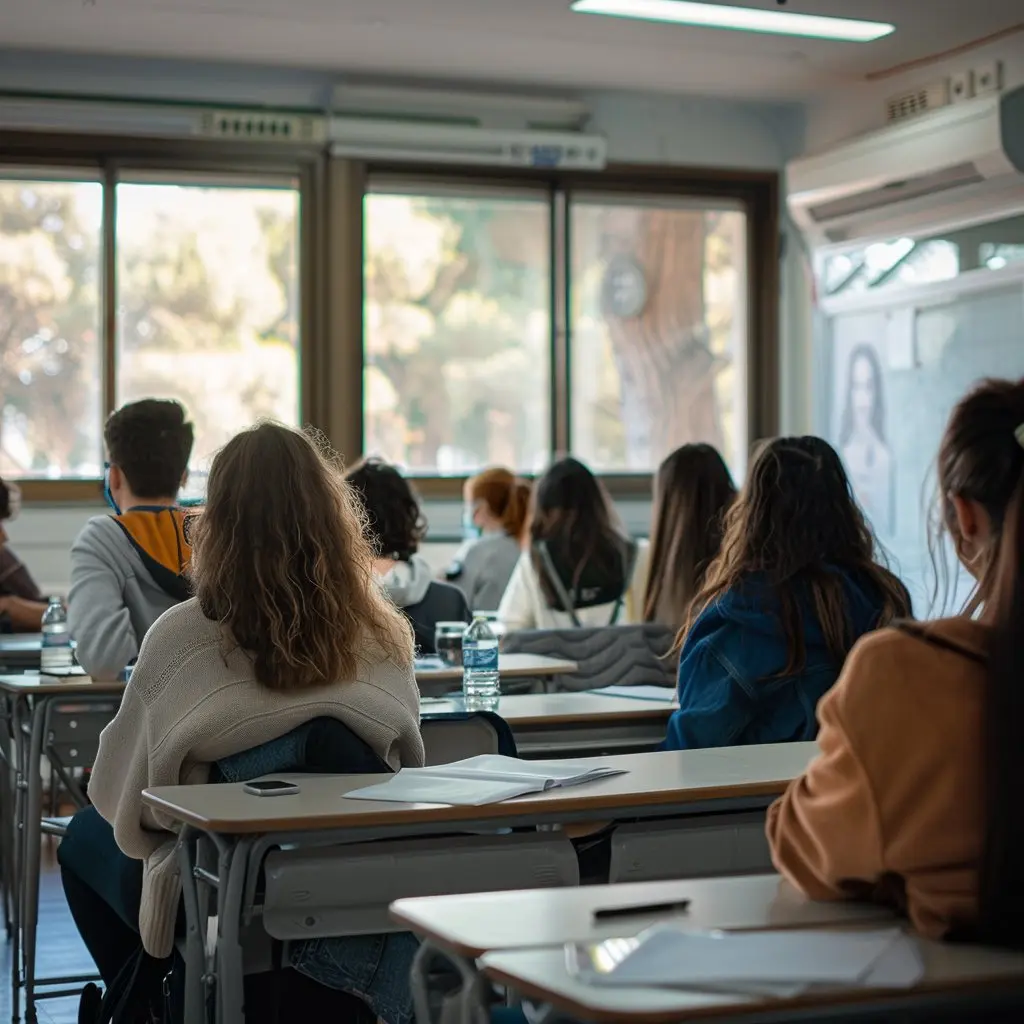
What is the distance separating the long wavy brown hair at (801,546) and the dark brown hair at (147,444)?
4.64ft

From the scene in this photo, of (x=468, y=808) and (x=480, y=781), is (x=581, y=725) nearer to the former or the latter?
(x=480, y=781)

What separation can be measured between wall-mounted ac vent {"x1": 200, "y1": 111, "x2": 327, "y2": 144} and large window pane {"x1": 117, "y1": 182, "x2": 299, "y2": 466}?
274mm

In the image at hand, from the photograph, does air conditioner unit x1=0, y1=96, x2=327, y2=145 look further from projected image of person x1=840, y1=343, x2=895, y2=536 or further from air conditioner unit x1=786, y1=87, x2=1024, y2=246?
projected image of person x1=840, y1=343, x2=895, y2=536

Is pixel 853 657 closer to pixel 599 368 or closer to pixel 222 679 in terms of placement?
pixel 222 679

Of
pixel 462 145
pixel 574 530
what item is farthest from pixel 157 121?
pixel 574 530

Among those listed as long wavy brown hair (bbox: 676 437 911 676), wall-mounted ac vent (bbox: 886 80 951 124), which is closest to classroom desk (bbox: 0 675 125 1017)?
long wavy brown hair (bbox: 676 437 911 676)

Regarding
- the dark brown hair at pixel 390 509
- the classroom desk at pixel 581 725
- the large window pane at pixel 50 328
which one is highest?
the large window pane at pixel 50 328

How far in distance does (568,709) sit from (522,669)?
23.9 inches

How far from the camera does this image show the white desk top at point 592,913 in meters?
1.55

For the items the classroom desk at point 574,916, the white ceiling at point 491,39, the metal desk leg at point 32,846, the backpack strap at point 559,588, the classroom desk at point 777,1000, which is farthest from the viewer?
the white ceiling at point 491,39

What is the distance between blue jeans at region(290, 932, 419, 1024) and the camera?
2340 millimetres

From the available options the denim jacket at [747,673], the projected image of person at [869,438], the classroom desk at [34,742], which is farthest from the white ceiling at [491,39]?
the denim jacket at [747,673]

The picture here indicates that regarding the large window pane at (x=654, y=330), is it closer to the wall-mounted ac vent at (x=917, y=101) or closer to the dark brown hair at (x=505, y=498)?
the wall-mounted ac vent at (x=917, y=101)

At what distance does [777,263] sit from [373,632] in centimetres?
595
